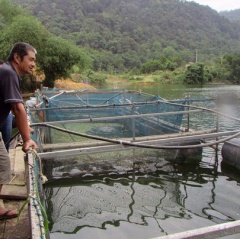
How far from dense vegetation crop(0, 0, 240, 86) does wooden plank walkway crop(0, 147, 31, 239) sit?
25.8 metres

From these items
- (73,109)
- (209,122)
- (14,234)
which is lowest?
(209,122)

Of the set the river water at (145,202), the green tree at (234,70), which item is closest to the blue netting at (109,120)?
the river water at (145,202)

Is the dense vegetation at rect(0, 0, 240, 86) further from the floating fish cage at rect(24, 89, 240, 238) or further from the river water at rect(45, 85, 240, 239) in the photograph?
the river water at rect(45, 85, 240, 239)

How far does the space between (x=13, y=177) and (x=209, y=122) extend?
13336mm

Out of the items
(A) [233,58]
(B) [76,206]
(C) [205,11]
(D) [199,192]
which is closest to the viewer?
(B) [76,206]

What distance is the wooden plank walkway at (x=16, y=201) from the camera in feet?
10.1

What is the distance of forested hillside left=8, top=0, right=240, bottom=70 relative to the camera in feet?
359

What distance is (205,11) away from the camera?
6644 inches

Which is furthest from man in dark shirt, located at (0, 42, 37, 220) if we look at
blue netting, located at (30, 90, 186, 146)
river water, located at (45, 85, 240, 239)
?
blue netting, located at (30, 90, 186, 146)

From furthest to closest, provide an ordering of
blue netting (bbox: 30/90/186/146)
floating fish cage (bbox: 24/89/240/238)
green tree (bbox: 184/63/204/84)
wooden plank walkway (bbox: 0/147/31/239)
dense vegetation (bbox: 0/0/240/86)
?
green tree (bbox: 184/63/204/84), dense vegetation (bbox: 0/0/240/86), blue netting (bbox: 30/90/186/146), floating fish cage (bbox: 24/89/240/238), wooden plank walkway (bbox: 0/147/31/239)

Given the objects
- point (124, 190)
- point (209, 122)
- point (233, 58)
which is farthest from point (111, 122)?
point (233, 58)

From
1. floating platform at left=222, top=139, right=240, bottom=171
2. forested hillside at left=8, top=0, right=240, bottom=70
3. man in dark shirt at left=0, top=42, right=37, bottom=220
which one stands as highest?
forested hillside at left=8, top=0, right=240, bottom=70

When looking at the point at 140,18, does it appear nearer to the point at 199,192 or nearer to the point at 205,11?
the point at 205,11

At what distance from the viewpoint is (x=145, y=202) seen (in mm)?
6164
